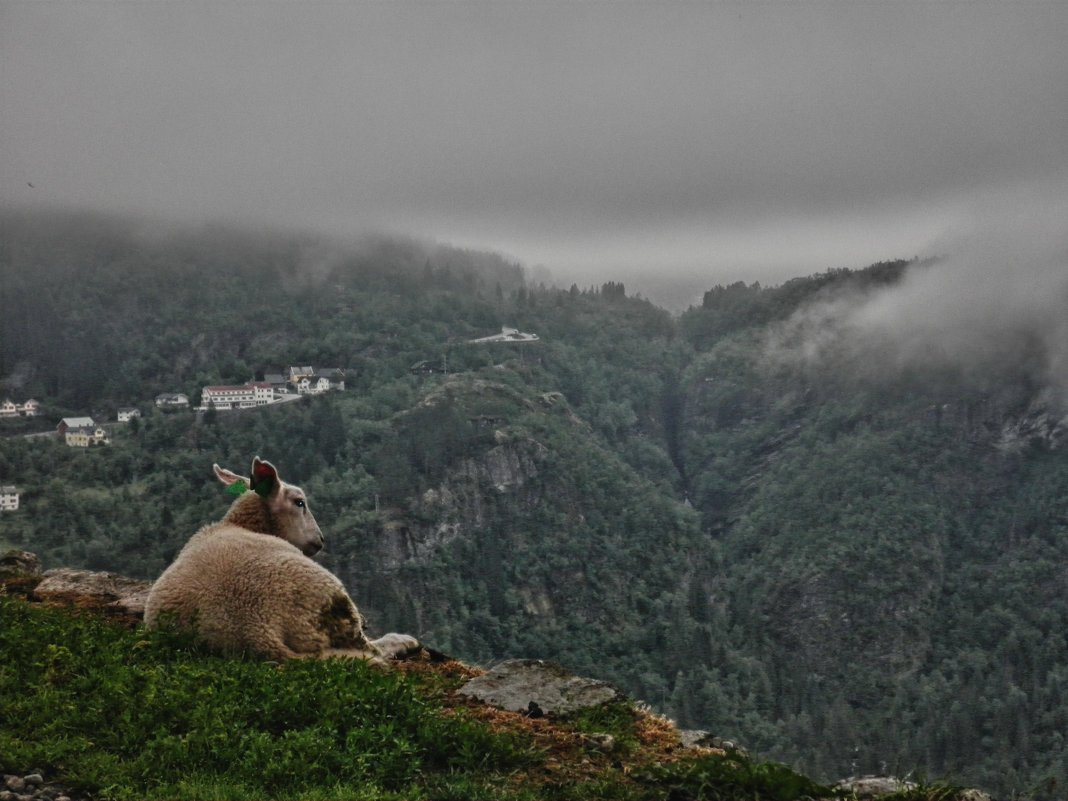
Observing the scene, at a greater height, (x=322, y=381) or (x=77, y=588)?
(x=322, y=381)

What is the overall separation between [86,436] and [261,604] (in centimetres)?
13666

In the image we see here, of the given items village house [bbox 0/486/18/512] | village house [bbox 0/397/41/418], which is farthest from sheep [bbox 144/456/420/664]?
village house [bbox 0/397/41/418]

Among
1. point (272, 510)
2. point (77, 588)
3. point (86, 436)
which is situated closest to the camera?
point (272, 510)

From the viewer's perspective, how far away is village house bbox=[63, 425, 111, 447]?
12825 centimetres

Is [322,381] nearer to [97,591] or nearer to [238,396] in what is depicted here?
[238,396]

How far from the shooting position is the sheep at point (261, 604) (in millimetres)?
8414

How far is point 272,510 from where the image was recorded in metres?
10.8

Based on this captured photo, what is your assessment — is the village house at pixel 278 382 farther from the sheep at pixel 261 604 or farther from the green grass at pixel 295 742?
the green grass at pixel 295 742

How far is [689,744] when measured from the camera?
7309 millimetres

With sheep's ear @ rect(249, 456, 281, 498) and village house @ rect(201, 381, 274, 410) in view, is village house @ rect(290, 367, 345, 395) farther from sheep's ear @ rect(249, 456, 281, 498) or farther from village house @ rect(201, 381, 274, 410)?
sheep's ear @ rect(249, 456, 281, 498)

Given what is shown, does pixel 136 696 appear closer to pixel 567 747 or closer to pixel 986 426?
pixel 567 747

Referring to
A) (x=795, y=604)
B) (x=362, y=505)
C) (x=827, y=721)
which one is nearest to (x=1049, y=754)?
(x=827, y=721)

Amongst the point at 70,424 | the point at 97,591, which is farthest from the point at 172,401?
the point at 97,591

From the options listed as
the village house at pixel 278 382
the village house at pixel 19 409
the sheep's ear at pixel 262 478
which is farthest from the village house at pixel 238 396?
the sheep's ear at pixel 262 478
